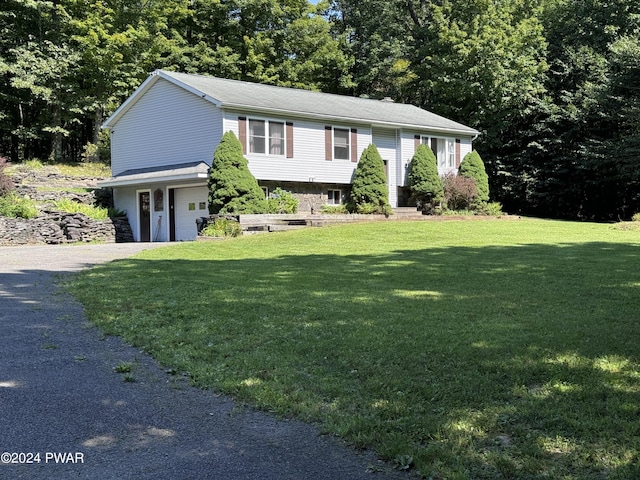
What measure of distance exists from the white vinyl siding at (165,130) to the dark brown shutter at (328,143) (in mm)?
4659

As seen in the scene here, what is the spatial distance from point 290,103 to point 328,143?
2226mm

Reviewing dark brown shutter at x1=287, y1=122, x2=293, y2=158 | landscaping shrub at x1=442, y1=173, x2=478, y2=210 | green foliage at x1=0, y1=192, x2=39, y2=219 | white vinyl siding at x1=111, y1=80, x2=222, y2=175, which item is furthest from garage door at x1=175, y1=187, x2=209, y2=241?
landscaping shrub at x1=442, y1=173, x2=478, y2=210

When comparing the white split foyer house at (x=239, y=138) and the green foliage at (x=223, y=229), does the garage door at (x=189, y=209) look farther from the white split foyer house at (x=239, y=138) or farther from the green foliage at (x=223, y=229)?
the green foliage at (x=223, y=229)

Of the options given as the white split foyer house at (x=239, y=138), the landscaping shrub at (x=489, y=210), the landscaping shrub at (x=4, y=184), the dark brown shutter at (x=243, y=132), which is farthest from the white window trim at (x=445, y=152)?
the landscaping shrub at (x=4, y=184)

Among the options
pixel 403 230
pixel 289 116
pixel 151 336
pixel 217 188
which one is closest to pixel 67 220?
pixel 217 188

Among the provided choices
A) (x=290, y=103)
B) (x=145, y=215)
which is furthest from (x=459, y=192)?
(x=145, y=215)

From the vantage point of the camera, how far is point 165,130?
23.5 m

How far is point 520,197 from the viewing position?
3253 cm

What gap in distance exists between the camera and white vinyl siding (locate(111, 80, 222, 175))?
21641 millimetres

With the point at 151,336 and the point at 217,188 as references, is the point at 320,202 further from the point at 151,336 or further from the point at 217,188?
the point at 151,336

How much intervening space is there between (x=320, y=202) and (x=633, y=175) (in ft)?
48.2

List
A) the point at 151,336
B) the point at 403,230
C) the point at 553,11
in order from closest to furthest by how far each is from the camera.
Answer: the point at 151,336 < the point at 403,230 < the point at 553,11

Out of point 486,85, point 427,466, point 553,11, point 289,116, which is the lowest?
point 427,466

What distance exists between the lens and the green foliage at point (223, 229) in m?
17.4
